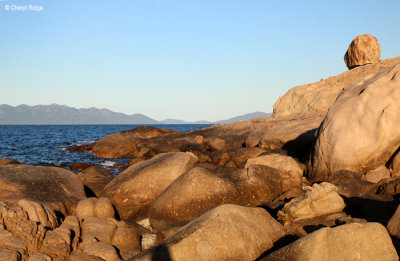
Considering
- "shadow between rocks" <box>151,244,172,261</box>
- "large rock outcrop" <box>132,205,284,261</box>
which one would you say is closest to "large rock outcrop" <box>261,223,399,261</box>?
"large rock outcrop" <box>132,205,284,261</box>

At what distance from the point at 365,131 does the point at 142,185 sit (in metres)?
5.99

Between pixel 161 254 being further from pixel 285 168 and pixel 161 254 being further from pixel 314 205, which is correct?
pixel 285 168

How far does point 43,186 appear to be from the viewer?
9.45m

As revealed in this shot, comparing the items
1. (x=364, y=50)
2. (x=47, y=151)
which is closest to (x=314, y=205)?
(x=47, y=151)

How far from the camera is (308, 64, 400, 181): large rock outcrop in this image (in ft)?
30.1

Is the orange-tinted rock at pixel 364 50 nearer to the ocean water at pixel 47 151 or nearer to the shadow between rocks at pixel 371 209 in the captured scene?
the ocean water at pixel 47 151

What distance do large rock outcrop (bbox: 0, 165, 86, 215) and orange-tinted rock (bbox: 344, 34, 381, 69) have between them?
2768cm

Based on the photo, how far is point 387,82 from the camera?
31.6 ft

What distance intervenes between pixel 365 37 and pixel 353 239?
29.6 m

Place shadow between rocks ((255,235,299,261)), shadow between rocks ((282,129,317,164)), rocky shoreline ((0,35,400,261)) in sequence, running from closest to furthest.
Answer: rocky shoreline ((0,35,400,261)) → shadow between rocks ((255,235,299,261)) → shadow between rocks ((282,129,317,164))

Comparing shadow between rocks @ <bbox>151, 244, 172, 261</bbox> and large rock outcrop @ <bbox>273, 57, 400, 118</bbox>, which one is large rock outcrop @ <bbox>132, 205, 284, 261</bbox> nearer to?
shadow between rocks @ <bbox>151, 244, 172, 261</bbox>

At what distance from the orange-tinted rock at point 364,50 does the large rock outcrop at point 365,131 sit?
2272cm

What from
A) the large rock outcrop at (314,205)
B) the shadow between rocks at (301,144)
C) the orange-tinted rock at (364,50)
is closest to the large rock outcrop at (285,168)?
the large rock outcrop at (314,205)

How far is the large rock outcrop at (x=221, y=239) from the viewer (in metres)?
5.27
